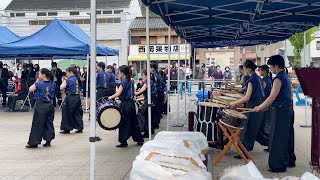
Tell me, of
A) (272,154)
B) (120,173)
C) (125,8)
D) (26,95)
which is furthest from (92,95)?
(125,8)

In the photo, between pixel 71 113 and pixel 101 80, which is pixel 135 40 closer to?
pixel 101 80

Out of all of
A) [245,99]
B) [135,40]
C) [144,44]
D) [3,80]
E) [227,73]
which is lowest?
[245,99]

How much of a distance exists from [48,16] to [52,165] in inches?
1609

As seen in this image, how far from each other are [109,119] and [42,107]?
4.86 ft

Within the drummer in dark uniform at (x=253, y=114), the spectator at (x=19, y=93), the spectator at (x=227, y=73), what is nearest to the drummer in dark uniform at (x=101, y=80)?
the spectator at (x=19, y=93)

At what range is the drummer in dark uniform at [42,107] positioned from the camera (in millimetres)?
9336

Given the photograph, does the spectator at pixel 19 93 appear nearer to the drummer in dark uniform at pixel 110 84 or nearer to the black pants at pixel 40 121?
the drummer in dark uniform at pixel 110 84

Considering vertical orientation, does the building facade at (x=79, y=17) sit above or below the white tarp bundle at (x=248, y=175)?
above

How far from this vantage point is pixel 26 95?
702 inches

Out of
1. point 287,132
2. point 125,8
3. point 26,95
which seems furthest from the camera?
point 125,8

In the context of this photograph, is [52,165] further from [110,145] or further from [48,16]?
[48,16]

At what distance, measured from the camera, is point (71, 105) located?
1148 cm

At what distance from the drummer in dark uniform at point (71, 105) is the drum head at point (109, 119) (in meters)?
2.55

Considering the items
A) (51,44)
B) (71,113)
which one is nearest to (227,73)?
(51,44)
